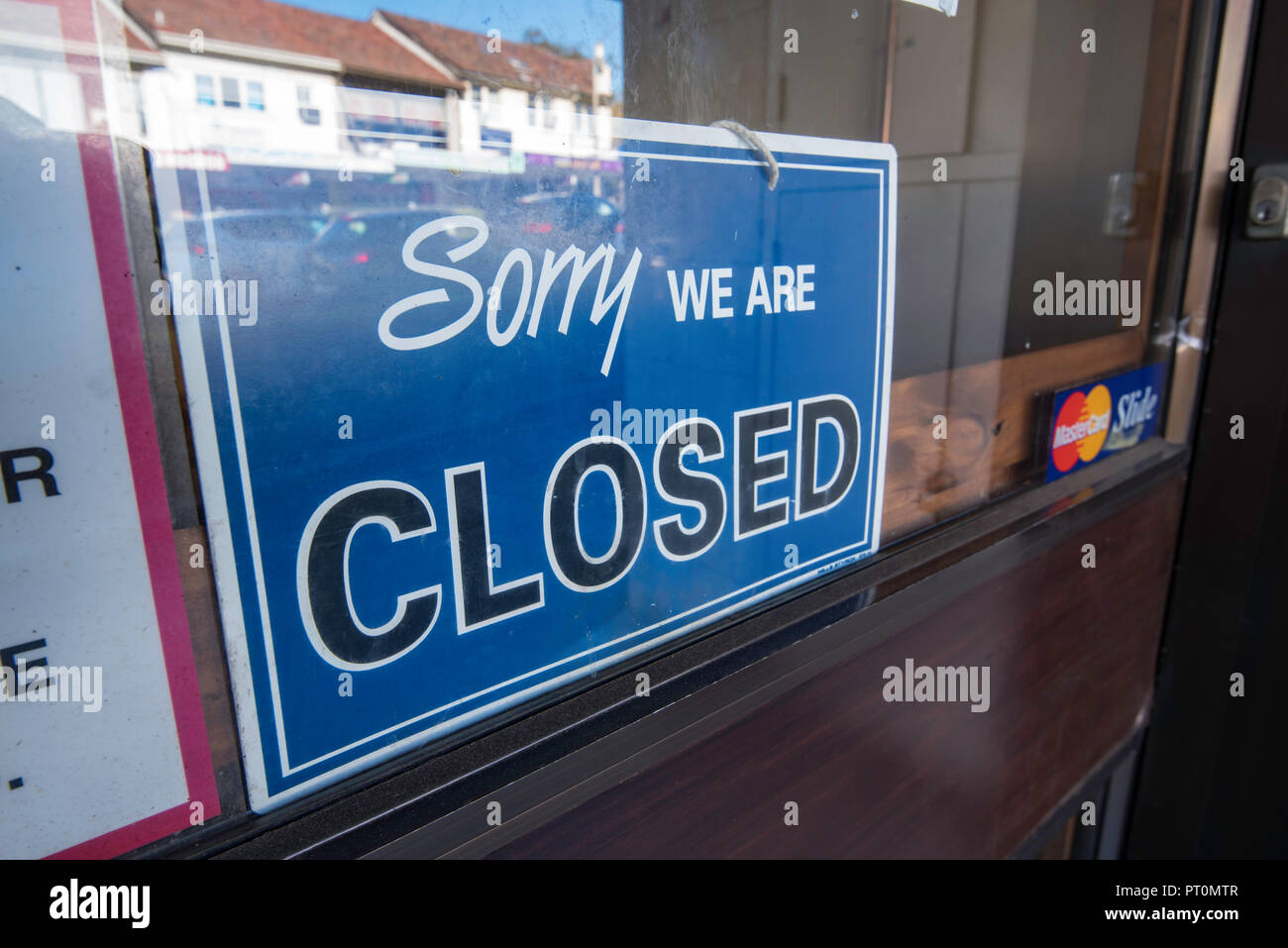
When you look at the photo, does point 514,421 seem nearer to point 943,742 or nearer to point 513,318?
point 513,318

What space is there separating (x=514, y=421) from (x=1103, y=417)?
134 centimetres

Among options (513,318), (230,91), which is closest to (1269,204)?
(513,318)

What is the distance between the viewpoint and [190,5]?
1.78ft

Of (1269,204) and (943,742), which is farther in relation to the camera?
(1269,204)

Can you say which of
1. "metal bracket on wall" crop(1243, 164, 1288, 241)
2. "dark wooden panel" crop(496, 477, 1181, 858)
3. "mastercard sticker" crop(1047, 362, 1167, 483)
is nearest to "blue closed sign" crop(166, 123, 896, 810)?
"dark wooden panel" crop(496, 477, 1181, 858)

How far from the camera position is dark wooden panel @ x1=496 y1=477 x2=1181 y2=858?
3.15 feet

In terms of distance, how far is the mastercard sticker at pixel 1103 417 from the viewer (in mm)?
1477

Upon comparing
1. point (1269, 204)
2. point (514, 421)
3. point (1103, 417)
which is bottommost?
point (1103, 417)

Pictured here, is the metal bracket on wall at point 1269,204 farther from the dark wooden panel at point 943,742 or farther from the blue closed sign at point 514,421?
the blue closed sign at point 514,421

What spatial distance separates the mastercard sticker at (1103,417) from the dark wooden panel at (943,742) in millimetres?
140

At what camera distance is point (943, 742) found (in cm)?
135

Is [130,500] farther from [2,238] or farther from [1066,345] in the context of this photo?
[1066,345]


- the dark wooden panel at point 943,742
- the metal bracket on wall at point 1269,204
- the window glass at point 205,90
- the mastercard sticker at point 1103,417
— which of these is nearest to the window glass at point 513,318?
the window glass at point 205,90

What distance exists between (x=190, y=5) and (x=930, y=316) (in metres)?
1.01
